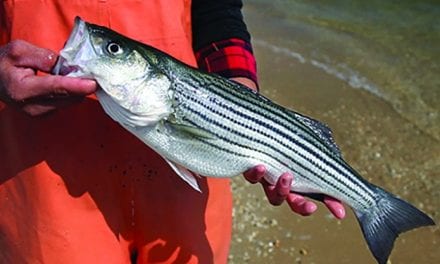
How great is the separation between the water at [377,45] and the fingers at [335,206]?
4.20 meters

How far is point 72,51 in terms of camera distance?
91.6 inches

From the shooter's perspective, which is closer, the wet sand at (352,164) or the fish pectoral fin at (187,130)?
the fish pectoral fin at (187,130)

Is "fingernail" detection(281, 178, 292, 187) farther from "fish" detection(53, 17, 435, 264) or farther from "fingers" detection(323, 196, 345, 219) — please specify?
"fingers" detection(323, 196, 345, 219)

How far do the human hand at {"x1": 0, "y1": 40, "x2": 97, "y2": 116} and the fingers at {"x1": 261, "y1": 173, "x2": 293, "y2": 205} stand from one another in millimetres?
741

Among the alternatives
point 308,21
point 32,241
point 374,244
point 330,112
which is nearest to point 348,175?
point 374,244

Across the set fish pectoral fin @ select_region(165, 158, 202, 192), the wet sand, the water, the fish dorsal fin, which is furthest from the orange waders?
the water

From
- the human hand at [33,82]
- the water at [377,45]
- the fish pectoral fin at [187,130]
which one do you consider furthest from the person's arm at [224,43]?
the water at [377,45]

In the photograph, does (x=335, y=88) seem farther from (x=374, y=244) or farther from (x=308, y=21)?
(x=374, y=244)

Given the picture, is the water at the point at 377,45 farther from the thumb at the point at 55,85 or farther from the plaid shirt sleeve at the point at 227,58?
the thumb at the point at 55,85

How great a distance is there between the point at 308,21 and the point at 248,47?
7810 mm

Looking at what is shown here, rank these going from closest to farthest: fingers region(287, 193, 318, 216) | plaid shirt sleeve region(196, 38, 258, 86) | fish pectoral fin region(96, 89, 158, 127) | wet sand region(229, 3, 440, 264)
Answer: fish pectoral fin region(96, 89, 158, 127) → fingers region(287, 193, 318, 216) → plaid shirt sleeve region(196, 38, 258, 86) → wet sand region(229, 3, 440, 264)

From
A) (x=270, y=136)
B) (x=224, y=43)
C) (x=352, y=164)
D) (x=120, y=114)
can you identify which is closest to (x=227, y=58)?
(x=224, y=43)

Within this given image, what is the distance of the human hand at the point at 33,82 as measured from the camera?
7.54 feet

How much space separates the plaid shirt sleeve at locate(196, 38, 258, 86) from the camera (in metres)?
2.92
